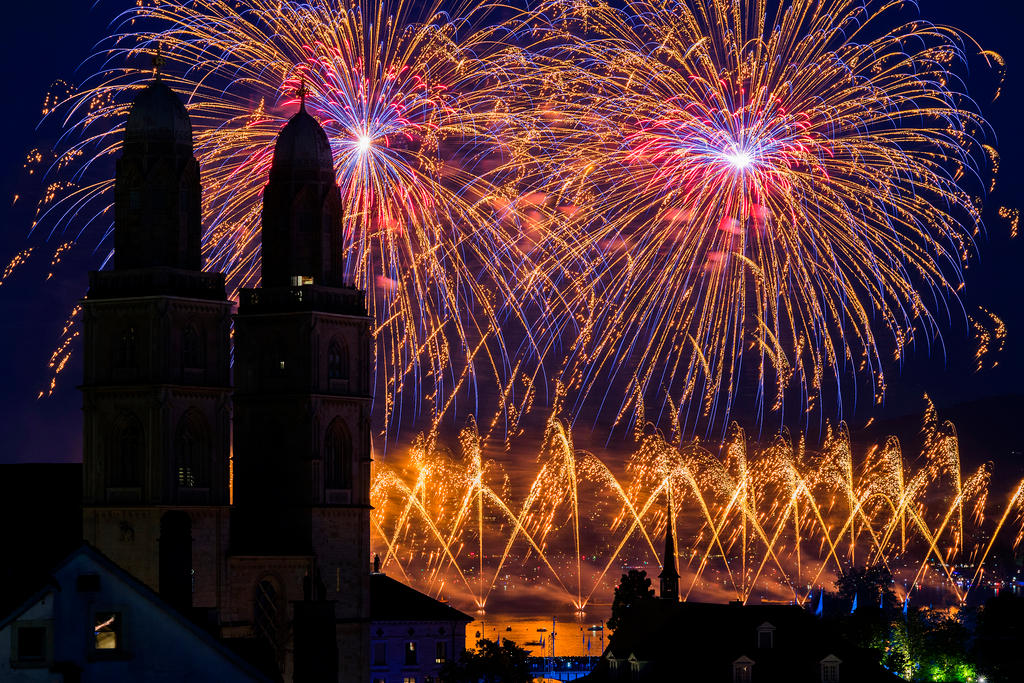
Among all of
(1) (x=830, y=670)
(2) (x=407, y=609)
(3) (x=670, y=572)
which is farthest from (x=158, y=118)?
(3) (x=670, y=572)

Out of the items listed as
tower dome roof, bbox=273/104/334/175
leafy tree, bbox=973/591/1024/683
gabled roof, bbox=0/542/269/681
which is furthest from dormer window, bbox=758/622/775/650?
gabled roof, bbox=0/542/269/681

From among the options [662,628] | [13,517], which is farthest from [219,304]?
[662,628]

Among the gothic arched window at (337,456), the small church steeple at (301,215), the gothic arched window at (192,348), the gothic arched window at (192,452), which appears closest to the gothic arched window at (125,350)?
the gothic arched window at (192,348)

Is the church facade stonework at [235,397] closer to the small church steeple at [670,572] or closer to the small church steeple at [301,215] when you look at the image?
the small church steeple at [301,215]

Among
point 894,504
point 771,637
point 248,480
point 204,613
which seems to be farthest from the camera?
point 894,504

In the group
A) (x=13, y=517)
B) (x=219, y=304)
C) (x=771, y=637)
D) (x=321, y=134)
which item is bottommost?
(x=771, y=637)

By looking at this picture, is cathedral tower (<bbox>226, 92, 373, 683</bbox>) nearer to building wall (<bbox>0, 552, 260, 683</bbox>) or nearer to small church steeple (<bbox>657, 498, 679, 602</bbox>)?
small church steeple (<bbox>657, 498, 679, 602</bbox>)

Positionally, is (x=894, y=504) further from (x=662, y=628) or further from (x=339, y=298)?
(x=339, y=298)

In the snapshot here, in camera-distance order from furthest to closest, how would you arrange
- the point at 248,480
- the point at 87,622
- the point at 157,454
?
1. the point at 248,480
2. the point at 157,454
3. the point at 87,622

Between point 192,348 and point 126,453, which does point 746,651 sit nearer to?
point 192,348
